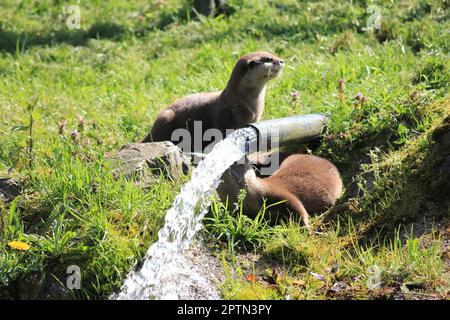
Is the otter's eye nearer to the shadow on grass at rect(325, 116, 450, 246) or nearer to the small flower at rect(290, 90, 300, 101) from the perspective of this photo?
the small flower at rect(290, 90, 300, 101)

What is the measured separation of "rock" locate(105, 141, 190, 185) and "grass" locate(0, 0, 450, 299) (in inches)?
5.2

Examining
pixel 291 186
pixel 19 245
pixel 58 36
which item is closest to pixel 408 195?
pixel 291 186

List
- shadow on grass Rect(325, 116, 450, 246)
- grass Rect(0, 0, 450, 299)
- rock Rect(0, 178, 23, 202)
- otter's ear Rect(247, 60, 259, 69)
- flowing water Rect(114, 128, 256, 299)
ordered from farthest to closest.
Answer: otter's ear Rect(247, 60, 259, 69)
rock Rect(0, 178, 23, 202)
shadow on grass Rect(325, 116, 450, 246)
grass Rect(0, 0, 450, 299)
flowing water Rect(114, 128, 256, 299)

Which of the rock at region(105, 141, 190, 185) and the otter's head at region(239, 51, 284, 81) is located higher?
the otter's head at region(239, 51, 284, 81)

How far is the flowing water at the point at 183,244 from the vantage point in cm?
364

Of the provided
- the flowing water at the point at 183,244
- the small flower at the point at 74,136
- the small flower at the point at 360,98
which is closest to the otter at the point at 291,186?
the flowing water at the point at 183,244

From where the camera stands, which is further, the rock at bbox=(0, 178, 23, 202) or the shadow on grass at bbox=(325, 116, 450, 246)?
the rock at bbox=(0, 178, 23, 202)

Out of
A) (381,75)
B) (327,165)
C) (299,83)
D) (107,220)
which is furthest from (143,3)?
(107,220)

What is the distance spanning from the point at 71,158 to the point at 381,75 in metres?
2.79

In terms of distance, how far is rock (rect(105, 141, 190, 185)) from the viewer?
4.54m

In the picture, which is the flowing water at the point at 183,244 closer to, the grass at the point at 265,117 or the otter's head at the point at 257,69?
the grass at the point at 265,117

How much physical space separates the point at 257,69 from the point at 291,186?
4.46ft

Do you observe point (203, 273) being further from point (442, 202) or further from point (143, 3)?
point (143, 3)

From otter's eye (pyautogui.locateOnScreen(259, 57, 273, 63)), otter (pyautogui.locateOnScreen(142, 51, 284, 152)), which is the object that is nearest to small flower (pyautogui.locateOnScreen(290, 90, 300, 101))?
otter (pyautogui.locateOnScreen(142, 51, 284, 152))
